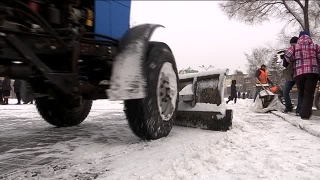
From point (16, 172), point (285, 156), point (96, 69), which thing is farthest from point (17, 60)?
point (285, 156)

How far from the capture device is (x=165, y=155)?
3.11m

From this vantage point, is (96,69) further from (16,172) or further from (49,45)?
(16,172)

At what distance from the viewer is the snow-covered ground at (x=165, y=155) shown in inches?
99.2

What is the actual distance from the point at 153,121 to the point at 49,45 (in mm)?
1374

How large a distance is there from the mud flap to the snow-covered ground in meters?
0.60

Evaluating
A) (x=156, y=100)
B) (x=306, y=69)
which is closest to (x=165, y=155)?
(x=156, y=100)

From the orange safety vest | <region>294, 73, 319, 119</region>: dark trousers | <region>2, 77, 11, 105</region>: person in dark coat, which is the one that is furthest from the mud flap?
<region>2, 77, 11, 105</region>: person in dark coat

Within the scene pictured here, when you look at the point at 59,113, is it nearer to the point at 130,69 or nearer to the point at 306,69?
the point at 130,69

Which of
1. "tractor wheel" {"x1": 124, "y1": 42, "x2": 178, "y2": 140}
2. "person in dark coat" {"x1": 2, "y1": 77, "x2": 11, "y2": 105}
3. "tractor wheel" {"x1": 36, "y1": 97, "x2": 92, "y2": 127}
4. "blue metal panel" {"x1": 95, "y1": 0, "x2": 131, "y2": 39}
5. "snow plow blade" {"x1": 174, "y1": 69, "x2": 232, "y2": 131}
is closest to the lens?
"blue metal panel" {"x1": 95, "y1": 0, "x2": 131, "y2": 39}

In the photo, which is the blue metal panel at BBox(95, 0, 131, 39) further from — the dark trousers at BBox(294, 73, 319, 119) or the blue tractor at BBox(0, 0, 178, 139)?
the dark trousers at BBox(294, 73, 319, 119)

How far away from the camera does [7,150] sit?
353 cm

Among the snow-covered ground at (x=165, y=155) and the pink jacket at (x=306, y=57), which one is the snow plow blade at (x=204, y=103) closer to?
the snow-covered ground at (x=165, y=155)

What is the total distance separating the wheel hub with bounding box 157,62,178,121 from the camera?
148 inches

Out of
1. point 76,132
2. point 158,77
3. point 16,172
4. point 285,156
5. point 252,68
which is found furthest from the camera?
point 252,68
